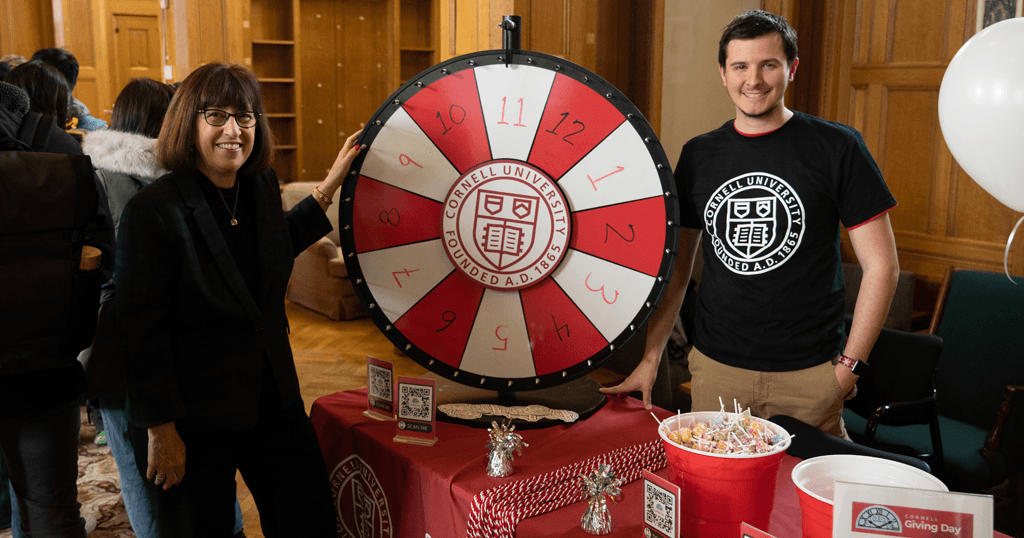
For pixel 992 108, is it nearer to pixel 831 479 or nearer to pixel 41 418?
pixel 831 479

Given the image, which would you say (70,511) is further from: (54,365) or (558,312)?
(558,312)

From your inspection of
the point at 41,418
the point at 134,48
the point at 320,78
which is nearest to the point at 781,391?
the point at 41,418

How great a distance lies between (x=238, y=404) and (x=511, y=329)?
58cm

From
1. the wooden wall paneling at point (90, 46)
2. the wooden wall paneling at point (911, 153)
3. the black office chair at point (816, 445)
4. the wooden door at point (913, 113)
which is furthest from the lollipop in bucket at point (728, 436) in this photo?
the wooden wall paneling at point (90, 46)

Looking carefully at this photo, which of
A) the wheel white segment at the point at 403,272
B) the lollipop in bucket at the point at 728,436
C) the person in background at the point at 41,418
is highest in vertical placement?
the wheel white segment at the point at 403,272

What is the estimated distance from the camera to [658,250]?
1.57m

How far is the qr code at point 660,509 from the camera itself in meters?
1.09

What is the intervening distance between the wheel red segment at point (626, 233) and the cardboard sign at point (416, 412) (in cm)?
44

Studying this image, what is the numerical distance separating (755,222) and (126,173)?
5.38 feet

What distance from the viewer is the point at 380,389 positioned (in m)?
1.65

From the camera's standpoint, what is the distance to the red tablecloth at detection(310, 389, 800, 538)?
4.17ft

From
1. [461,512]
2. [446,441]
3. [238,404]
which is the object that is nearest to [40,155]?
[238,404]

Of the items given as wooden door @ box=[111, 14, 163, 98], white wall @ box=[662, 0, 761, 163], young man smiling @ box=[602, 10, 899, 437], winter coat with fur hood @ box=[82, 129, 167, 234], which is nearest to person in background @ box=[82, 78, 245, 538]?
winter coat with fur hood @ box=[82, 129, 167, 234]

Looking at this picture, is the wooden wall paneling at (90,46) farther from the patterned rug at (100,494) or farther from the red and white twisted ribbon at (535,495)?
the red and white twisted ribbon at (535,495)
